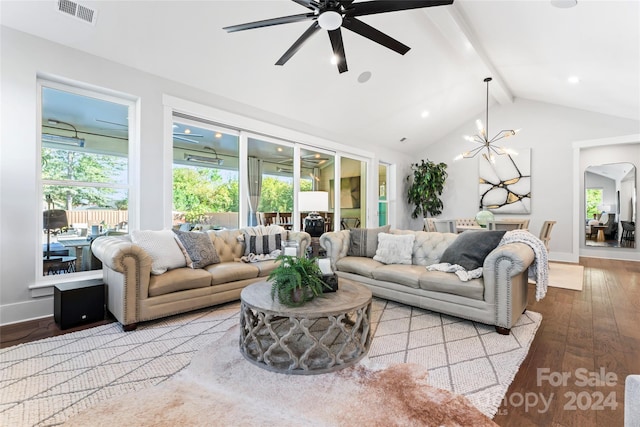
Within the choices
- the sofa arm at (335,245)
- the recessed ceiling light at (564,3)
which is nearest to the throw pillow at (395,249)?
the sofa arm at (335,245)

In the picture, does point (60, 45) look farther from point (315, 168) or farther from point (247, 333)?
point (315, 168)

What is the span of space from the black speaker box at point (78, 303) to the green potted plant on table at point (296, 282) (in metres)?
1.88

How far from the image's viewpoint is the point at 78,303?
107 inches

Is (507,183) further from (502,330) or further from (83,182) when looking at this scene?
(83,182)

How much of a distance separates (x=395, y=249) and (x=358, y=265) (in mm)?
504

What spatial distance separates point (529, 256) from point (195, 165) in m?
4.06

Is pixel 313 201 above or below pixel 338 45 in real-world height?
below

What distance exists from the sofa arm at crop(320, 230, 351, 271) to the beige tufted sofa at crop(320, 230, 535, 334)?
0.63ft

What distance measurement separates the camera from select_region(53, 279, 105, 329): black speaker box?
104 inches

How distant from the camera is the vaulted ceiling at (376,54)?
9.89 feet

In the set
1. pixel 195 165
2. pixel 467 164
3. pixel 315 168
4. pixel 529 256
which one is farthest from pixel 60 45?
pixel 467 164

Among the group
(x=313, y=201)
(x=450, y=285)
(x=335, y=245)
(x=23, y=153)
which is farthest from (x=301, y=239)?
(x=23, y=153)

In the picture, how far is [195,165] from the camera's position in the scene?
4.17 m

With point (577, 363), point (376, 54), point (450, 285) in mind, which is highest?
point (376, 54)
